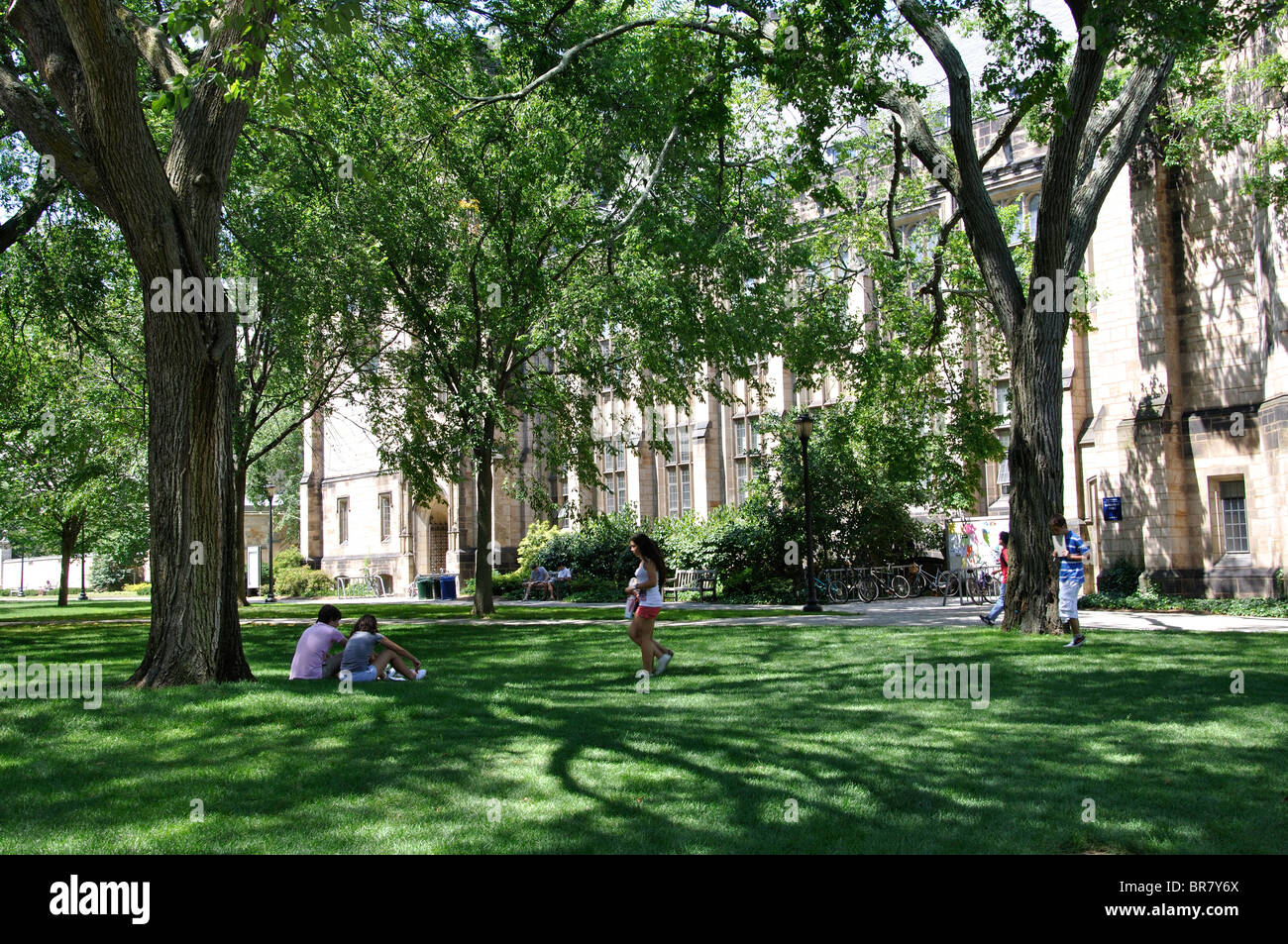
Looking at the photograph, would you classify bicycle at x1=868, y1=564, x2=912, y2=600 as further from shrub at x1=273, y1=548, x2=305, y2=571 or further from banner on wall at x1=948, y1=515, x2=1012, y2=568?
shrub at x1=273, y1=548, x2=305, y2=571

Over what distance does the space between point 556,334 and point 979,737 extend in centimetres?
1547

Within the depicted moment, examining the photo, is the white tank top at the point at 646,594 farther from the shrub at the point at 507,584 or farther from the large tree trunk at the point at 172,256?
the shrub at the point at 507,584

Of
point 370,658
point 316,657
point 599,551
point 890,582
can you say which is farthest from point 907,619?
point 599,551

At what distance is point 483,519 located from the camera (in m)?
23.2

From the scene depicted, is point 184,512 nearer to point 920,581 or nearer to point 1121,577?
point 1121,577

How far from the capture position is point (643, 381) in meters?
23.0

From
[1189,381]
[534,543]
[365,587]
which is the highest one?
[1189,381]

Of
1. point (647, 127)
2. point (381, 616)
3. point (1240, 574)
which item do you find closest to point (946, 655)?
point (647, 127)

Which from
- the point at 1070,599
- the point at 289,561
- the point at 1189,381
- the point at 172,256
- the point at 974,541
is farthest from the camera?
the point at 289,561

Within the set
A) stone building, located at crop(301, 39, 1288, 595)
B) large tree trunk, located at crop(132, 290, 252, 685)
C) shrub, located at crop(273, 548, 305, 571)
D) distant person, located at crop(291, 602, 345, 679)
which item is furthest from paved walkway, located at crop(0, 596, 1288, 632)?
shrub, located at crop(273, 548, 305, 571)

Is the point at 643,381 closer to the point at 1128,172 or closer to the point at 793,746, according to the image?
the point at 1128,172

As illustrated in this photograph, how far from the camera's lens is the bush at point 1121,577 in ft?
77.0

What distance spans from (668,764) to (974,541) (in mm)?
24904

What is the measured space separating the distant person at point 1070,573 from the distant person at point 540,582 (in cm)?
2245
